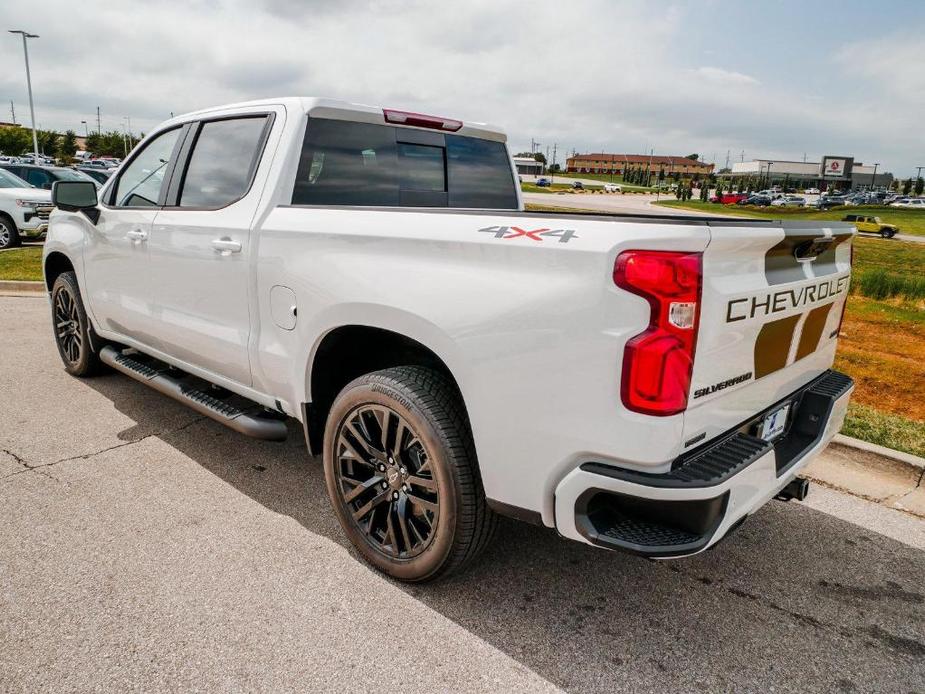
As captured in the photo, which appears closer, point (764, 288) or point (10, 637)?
point (764, 288)

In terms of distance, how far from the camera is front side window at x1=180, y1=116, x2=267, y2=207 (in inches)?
134

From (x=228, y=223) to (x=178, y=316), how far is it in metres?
0.77

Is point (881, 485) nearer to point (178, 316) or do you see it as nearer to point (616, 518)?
point (616, 518)

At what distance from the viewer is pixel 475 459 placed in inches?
99.5

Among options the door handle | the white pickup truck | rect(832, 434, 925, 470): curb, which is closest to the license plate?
the white pickup truck

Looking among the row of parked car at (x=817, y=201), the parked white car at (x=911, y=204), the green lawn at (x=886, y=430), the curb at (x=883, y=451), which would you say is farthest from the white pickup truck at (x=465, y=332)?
the parked white car at (x=911, y=204)

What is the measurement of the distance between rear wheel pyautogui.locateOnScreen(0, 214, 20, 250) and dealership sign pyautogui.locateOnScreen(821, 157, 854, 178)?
15179 centimetres

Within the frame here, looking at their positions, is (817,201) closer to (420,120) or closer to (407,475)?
(420,120)

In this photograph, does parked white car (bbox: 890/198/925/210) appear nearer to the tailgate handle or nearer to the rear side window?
the rear side window

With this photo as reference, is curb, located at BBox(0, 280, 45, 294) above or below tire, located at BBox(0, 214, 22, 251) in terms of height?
below

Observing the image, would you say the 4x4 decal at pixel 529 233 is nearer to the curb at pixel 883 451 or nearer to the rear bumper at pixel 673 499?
the rear bumper at pixel 673 499

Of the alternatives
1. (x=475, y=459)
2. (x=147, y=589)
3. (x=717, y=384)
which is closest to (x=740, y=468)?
(x=717, y=384)

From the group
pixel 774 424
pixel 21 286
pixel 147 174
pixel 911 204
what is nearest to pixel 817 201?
pixel 911 204

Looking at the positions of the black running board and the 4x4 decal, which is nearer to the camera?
the 4x4 decal
